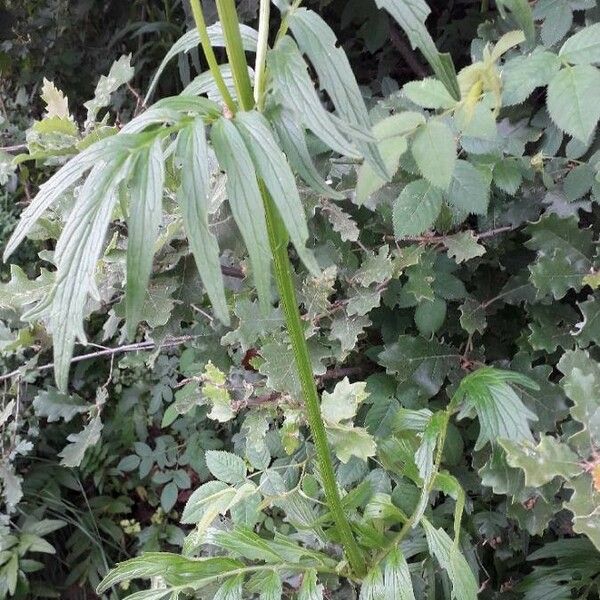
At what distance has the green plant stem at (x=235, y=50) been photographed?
407 mm

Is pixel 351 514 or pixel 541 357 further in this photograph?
pixel 541 357

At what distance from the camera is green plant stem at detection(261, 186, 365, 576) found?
47 cm

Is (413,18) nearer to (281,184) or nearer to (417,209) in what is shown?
(281,184)

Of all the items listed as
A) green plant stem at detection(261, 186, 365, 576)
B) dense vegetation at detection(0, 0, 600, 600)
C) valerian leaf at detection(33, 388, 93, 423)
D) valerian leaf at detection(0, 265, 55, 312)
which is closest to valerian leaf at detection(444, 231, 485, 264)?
dense vegetation at detection(0, 0, 600, 600)

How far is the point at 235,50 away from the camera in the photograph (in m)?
0.42

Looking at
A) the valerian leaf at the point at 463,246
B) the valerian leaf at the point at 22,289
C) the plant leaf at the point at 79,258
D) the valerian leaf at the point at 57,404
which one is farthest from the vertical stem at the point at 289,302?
the valerian leaf at the point at 57,404

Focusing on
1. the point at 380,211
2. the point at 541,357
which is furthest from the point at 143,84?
the point at 541,357

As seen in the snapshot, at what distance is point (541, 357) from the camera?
85 cm

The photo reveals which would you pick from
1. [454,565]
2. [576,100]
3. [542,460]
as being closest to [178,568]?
[454,565]

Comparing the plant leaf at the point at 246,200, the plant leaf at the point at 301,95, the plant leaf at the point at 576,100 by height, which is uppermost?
the plant leaf at the point at 301,95

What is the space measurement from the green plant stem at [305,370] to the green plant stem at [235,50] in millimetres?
64

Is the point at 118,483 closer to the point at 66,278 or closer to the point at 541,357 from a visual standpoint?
the point at 541,357

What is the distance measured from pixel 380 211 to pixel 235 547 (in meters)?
0.41

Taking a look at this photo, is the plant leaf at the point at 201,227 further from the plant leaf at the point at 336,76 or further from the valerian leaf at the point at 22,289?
the valerian leaf at the point at 22,289
